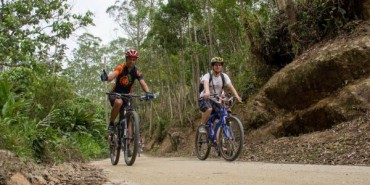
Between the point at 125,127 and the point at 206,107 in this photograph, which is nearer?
the point at 125,127

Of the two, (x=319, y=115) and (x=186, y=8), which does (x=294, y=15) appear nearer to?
(x=319, y=115)

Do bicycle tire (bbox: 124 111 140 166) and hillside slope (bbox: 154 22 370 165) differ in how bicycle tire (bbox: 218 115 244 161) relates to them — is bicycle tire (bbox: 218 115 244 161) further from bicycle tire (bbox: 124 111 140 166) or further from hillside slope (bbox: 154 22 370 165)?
bicycle tire (bbox: 124 111 140 166)

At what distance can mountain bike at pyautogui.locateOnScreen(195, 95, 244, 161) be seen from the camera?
7.20m

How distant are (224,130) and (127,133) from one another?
1.73 metres

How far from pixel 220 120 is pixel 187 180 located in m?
3.48

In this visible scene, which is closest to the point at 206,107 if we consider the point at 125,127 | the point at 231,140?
the point at 231,140

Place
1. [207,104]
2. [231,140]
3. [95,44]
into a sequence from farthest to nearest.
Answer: [95,44]
[207,104]
[231,140]

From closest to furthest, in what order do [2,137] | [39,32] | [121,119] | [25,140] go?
[2,137], [25,140], [121,119], [39,32]

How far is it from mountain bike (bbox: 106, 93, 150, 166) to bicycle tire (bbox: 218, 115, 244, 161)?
1634 millimetres

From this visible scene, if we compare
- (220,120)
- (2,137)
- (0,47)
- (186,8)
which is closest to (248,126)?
(220,120)

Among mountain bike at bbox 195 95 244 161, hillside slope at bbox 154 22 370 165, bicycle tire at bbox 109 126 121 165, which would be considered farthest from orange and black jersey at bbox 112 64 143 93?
hillside slope at bbox 154 22 370 165

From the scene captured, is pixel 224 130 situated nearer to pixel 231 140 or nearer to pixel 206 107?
pixel 231 140

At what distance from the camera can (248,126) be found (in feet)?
42.8

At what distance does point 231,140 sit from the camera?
7336 millimetres
